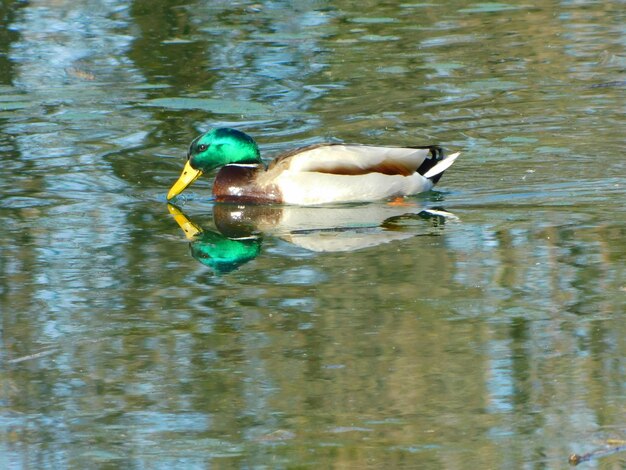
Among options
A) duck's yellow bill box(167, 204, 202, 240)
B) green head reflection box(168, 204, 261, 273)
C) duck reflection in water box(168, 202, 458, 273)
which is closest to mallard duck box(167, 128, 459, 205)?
duck reflection in water box(168, 202, 458, 273)

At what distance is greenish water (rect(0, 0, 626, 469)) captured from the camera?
549 cm

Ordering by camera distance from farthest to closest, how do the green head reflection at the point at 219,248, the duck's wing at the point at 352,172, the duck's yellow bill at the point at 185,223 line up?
the duck's wing at the point at 352,172 < the duck's yellow bill at the point at 185,223 < the green head reflection at the point at 219,248

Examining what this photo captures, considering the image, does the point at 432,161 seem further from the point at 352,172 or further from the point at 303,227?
the point at 303,227

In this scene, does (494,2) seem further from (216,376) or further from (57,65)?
(216,376)

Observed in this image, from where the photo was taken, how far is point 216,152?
10.2 m

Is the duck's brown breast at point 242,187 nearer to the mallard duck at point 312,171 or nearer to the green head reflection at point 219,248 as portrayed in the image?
the mallard duck at point 312,171

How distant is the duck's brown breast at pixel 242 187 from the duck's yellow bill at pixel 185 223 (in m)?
0.40

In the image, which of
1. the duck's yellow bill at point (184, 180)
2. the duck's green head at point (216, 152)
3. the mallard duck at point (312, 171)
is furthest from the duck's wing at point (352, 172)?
the duck's yellow bill at point (184, 180)

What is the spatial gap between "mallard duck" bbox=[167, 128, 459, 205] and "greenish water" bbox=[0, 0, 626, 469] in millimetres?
179

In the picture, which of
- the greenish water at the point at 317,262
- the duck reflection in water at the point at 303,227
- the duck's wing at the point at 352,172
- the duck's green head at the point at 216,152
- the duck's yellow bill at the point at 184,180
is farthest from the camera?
the duck's green head at the point at 216,152

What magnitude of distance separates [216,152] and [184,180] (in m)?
0.30

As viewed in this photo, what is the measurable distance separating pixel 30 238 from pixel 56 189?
134cm

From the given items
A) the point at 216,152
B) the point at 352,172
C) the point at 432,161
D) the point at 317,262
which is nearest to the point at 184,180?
the point at 216,152

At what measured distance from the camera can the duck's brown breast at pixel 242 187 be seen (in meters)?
9.92
